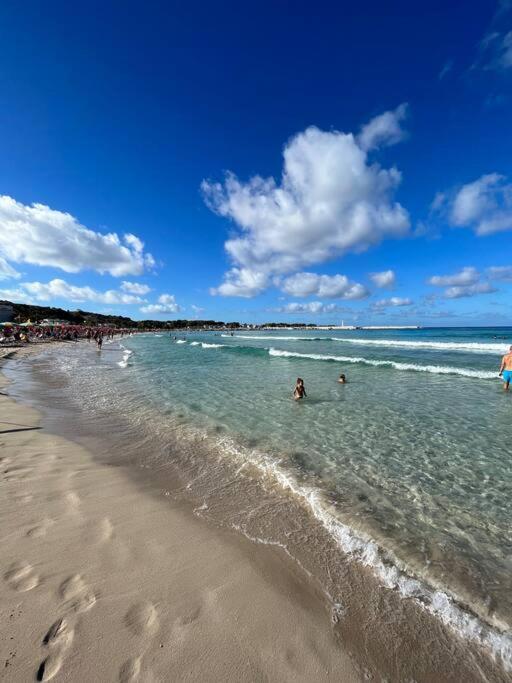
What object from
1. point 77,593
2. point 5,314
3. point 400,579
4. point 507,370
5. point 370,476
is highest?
point 5,314

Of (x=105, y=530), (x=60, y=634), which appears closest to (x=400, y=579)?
(x=60, y=634)

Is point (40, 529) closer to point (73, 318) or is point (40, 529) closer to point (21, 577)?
point (21, 577)

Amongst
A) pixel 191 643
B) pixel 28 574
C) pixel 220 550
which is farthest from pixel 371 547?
pixel 28 574

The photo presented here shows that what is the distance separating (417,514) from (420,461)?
7.69 ft

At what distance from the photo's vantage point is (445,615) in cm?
306

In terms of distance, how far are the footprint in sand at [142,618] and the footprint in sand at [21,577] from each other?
3.55 feet

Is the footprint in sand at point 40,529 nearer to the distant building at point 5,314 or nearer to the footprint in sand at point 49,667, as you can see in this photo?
the footprint in sand at point 49,667

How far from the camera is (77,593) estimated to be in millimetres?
2988

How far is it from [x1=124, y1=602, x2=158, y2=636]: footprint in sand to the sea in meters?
1.56

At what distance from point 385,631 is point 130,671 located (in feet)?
7.29

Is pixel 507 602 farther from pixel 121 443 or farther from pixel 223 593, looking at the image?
pixel 121 443

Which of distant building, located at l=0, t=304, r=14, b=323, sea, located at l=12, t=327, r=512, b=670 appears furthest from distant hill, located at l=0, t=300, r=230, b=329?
sea, located at l=12, t=327, r=512, b=670

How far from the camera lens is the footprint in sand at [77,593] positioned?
9.33 feet

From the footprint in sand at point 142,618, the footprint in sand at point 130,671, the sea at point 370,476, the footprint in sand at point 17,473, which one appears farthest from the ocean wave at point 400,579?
the footprint in sand at point 17,473
